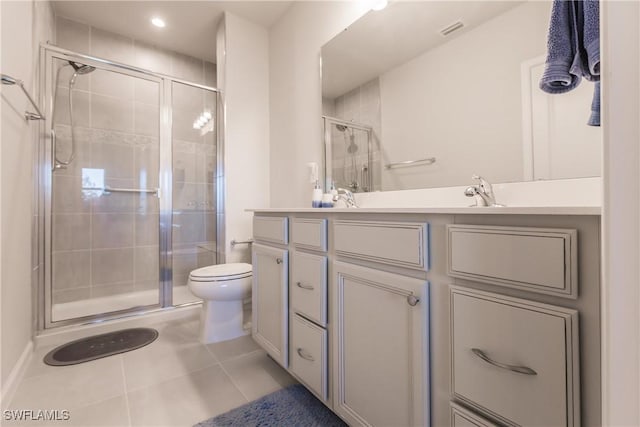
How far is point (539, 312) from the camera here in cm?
56

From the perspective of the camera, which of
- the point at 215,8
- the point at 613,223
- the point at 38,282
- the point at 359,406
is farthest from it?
the point at 215,8

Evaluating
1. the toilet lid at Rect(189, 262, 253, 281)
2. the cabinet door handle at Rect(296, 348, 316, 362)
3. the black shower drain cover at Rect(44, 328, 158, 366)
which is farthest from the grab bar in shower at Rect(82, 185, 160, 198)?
the cabinet door handle at Rect(296, 348, 316, 362)

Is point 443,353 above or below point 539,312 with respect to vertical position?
below

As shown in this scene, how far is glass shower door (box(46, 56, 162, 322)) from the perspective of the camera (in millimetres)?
2273

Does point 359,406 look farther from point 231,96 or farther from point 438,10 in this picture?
point 231,96

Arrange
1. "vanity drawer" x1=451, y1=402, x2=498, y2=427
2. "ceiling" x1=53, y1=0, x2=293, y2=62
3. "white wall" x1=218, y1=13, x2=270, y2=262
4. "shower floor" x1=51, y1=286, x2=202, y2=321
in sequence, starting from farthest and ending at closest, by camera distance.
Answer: "white wall" x1=218, y1=13, x2=270, y2=262, "ceiling" x1=53, y1=0, x2=293, y2=62, "shower floor" x1=51, y1=286, x2=202, y2=321, "vanity drawer" x1=451, y1=402, x2=498, y2=427

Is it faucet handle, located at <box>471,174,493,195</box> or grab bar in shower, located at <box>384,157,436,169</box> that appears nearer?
faucet handle, located at <box>471,174,493,195</box>

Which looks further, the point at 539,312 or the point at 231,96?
the point at 231,96

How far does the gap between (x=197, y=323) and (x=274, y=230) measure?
1.28 metres

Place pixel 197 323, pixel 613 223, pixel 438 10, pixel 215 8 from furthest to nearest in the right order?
Result: pixel 215 8 → pixel 197 323 → pixel 438 10 → pixel 613 223

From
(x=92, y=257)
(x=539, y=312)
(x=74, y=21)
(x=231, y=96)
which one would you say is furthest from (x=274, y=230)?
(x=74, y=21)

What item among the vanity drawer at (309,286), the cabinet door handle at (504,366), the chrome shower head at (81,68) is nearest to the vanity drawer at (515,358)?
the cabinet door handle at (504,366)

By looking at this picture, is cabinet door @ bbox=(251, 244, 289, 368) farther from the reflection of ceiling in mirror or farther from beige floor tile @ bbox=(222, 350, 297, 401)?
the reflection of ceiling in mirror

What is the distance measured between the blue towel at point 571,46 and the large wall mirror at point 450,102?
12cm
